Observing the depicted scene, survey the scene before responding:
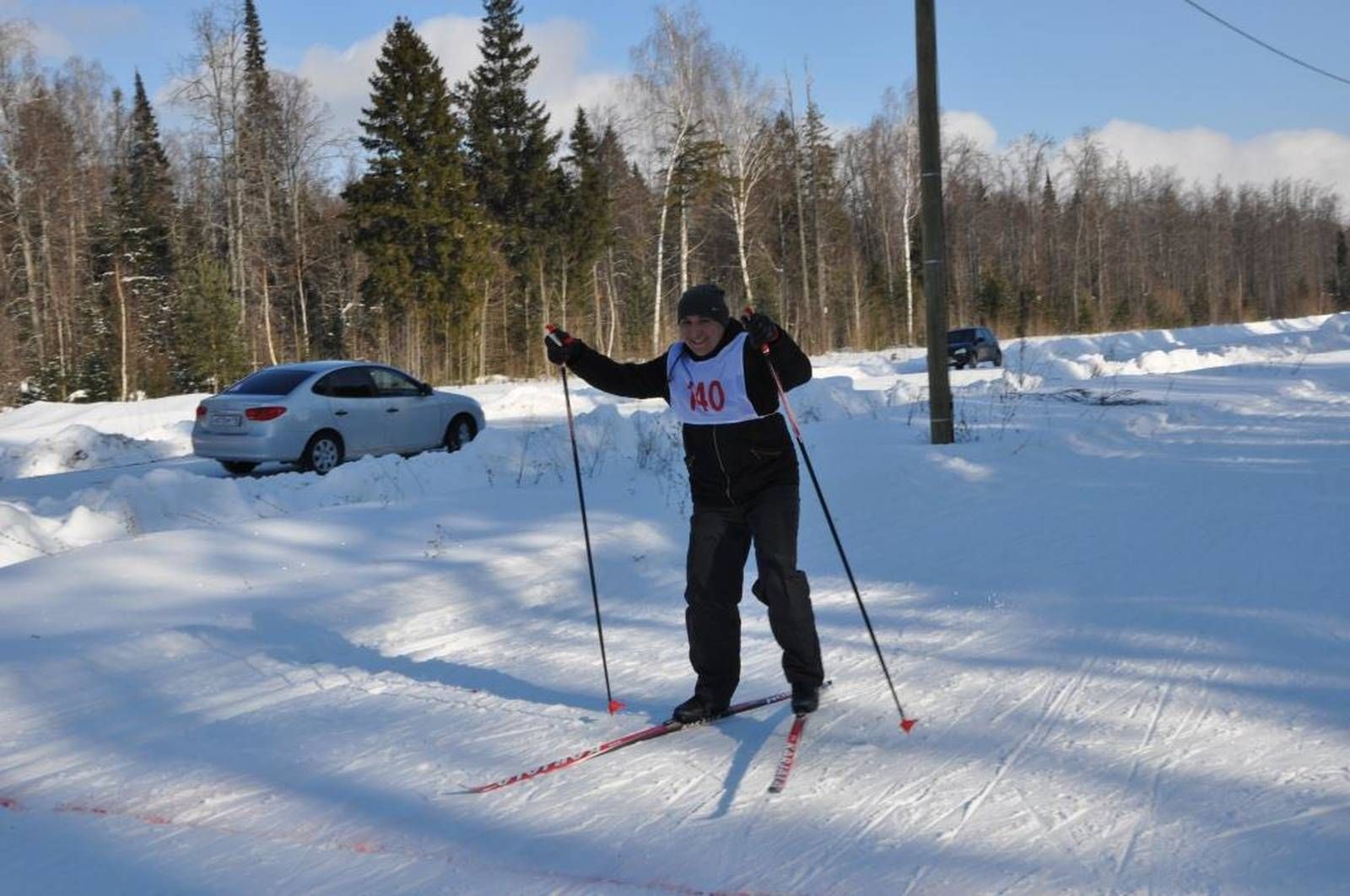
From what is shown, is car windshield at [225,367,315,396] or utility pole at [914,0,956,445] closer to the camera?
utility pole at [914,0,956,445]

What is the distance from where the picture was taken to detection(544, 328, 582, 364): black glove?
5.23 metres

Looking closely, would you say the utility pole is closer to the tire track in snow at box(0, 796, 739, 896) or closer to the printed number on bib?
the printed number on bib

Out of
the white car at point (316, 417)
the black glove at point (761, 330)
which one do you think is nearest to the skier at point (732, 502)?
the black glove at point (761, 330)

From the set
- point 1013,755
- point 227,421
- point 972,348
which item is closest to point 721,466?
point 1013,755

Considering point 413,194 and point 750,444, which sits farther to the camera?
point 413,194

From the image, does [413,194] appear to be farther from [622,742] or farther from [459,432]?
[622,742]

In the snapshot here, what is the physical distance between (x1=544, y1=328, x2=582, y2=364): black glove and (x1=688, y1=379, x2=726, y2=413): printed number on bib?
1.85 ft

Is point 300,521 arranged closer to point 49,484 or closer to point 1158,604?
point 1158,604

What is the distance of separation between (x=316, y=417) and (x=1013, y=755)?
12.2 m

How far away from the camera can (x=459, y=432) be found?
57.3 ft

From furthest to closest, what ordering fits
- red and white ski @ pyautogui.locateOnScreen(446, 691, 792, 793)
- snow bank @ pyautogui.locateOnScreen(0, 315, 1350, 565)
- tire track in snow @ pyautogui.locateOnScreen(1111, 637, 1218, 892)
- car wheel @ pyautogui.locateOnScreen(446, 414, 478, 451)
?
car wheel @ pyautogui.locateOnScreen(446, 414, 478, 451)
snow bank @ pyautogui.locateOnScreen(0, 315, 1350, 565)
red and white ski @ pyautogui.locateOnScreen(446, 691, 792, 793)
tire track in snow @ pyautogui.locateOnScreen(1111, 637, 1218, 892)

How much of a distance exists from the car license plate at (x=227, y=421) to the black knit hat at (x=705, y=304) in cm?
1110

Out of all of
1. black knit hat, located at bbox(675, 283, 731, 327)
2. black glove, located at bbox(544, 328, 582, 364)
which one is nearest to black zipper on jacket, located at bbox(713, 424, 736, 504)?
black knit hat, located at bbox(675, 283, 731, 327)

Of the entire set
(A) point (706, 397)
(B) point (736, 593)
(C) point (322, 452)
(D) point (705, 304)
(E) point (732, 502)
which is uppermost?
(D) point (705, 304)
